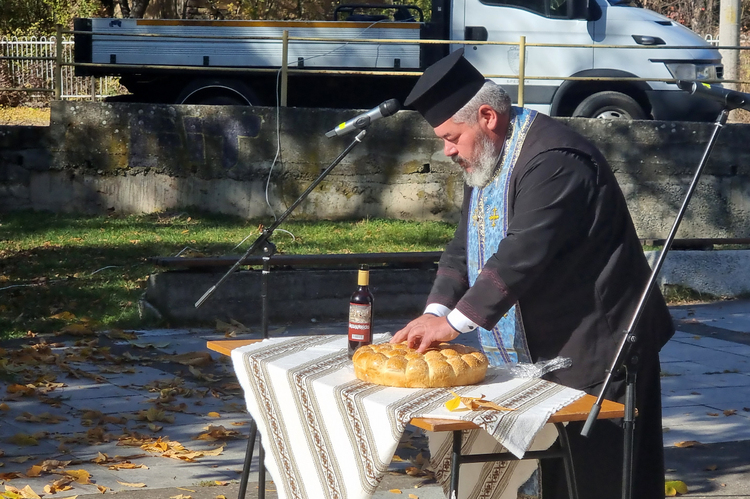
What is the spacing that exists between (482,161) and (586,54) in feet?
32.7

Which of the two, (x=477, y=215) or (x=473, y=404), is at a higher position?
(x=477, y=215)

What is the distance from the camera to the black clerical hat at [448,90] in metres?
3.34

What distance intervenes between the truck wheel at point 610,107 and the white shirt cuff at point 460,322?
976 centimetres

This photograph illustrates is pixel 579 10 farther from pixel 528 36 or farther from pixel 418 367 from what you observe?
pixel 418 367

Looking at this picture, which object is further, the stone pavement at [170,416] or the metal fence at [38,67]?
the metal fence at [38,67]

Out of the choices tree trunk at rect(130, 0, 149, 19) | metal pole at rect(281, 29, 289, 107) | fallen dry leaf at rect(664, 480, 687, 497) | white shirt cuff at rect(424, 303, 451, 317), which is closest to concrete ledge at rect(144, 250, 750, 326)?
fallen dry leaf at rect(664, 480, 687, 497)

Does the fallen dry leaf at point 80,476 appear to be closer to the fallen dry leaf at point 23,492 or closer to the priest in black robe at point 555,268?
the fallen dry leaf at point 23,492

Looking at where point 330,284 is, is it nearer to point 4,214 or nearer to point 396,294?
point 396,294

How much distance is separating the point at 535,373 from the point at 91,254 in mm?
7482

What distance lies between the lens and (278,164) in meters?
Result: 11.9

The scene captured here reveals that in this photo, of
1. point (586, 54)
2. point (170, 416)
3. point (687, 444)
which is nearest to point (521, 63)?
point (586, 54)

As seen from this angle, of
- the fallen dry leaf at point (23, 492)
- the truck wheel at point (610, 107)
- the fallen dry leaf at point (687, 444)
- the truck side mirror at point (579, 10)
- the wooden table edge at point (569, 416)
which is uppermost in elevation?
the truck side mirror at point (579, 10)

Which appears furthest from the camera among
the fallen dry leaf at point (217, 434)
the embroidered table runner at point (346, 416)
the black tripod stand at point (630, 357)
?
the fallen dry leaf at point (217, 434)

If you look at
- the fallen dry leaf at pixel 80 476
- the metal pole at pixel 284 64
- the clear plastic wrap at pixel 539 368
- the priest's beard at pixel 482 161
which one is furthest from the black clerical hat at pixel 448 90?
the metal pole at pixel 284 64
